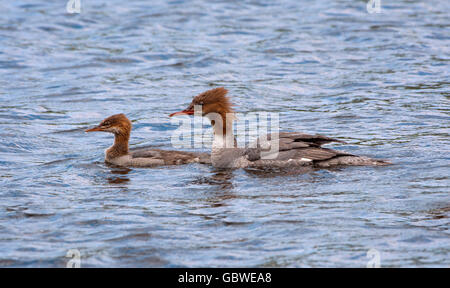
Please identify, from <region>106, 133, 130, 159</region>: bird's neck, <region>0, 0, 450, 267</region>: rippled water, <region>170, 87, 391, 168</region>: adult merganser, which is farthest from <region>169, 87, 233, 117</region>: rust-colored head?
<region>106, 133, 130, 159</region>: bird's neck

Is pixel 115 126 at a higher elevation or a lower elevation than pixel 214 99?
lower

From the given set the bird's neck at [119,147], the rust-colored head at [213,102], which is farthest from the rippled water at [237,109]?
the rust-colored head at [213,102]

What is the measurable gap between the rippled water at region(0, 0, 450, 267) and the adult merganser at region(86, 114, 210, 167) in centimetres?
27

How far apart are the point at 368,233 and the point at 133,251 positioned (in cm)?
231

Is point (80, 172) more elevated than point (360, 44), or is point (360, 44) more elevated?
point (360, 44)

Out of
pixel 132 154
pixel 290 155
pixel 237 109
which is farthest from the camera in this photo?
pixel 237 109

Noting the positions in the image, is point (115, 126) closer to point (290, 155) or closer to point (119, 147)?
point (119, 147)

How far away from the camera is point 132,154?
10.7 m

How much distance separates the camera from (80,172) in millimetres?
10094

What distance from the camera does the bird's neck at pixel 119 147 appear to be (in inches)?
424

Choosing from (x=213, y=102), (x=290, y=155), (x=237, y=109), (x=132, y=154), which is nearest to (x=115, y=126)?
(x=132, y=154)

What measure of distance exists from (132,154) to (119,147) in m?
0.25
